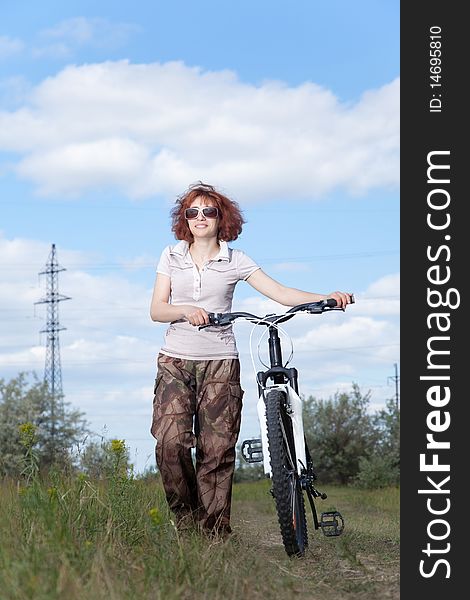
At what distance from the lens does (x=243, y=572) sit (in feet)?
20.4

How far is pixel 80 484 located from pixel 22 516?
1326 mm

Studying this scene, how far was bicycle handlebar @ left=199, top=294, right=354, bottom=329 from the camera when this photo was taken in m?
7.42

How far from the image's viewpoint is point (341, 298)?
752 cm

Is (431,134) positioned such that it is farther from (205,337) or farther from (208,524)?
(208,524)

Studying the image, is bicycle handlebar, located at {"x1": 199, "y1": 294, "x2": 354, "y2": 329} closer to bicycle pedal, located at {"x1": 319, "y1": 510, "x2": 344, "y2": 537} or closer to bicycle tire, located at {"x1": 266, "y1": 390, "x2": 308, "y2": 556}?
bicycle tire, located at {"x1": 266, "y1": 390, "x2": 308, "y2": 556}

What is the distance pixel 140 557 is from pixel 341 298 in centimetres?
255

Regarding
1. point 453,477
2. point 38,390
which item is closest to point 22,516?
point 453,477

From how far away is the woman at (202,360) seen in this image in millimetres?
7953

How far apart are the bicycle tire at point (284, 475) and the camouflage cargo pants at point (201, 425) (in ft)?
2.23

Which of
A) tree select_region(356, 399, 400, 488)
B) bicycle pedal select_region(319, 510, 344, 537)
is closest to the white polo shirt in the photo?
bicycle pedal select_region(319, 510, 344, 537)

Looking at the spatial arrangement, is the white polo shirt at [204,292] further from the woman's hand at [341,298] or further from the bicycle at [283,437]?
the woman's hand at [341,298]

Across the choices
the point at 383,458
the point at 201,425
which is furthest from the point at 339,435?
the point at 201,425

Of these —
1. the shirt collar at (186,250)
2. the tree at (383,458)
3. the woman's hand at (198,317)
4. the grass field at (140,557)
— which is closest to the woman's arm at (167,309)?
the woman's hand at (198,317)

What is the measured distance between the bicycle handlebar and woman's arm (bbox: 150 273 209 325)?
0.10 metres
